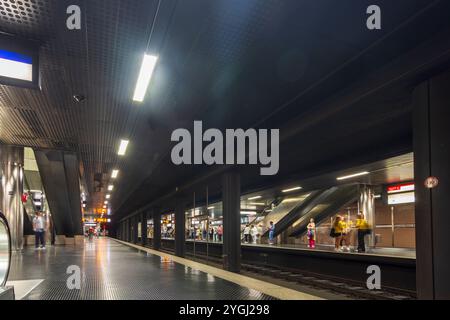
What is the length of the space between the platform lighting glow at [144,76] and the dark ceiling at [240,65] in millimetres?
123

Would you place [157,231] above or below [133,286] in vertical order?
below

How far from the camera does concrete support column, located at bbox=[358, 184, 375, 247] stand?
51.0ft

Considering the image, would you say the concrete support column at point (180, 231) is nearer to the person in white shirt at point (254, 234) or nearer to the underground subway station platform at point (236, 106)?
the underground subway station platform at point (236, 106)

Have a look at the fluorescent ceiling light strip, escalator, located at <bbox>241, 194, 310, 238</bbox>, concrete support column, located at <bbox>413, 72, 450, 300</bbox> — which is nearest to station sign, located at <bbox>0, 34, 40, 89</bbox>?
the fluorescent ceiling light strip

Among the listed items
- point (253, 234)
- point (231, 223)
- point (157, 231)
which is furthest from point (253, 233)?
point (231, 223)

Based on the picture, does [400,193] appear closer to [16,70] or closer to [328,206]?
[328,206]

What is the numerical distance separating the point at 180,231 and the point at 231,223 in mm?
6558

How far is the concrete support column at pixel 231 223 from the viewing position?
27.9ft

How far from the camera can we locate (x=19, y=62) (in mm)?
4637

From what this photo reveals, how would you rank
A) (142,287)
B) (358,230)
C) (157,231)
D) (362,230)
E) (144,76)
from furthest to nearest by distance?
1. (157,231)
2. (358,230)
3. (362,230)
4. (144,76)
5. (142,287)

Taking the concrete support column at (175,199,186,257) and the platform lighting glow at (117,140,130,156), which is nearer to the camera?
the platform lighting glow at (117,140,130,156)

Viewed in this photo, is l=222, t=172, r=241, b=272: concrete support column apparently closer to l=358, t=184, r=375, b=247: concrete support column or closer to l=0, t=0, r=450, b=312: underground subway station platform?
l=0, t=0, r=450, b=312: underground subway station platform

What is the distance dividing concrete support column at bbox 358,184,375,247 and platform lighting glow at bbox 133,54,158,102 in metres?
12.0
